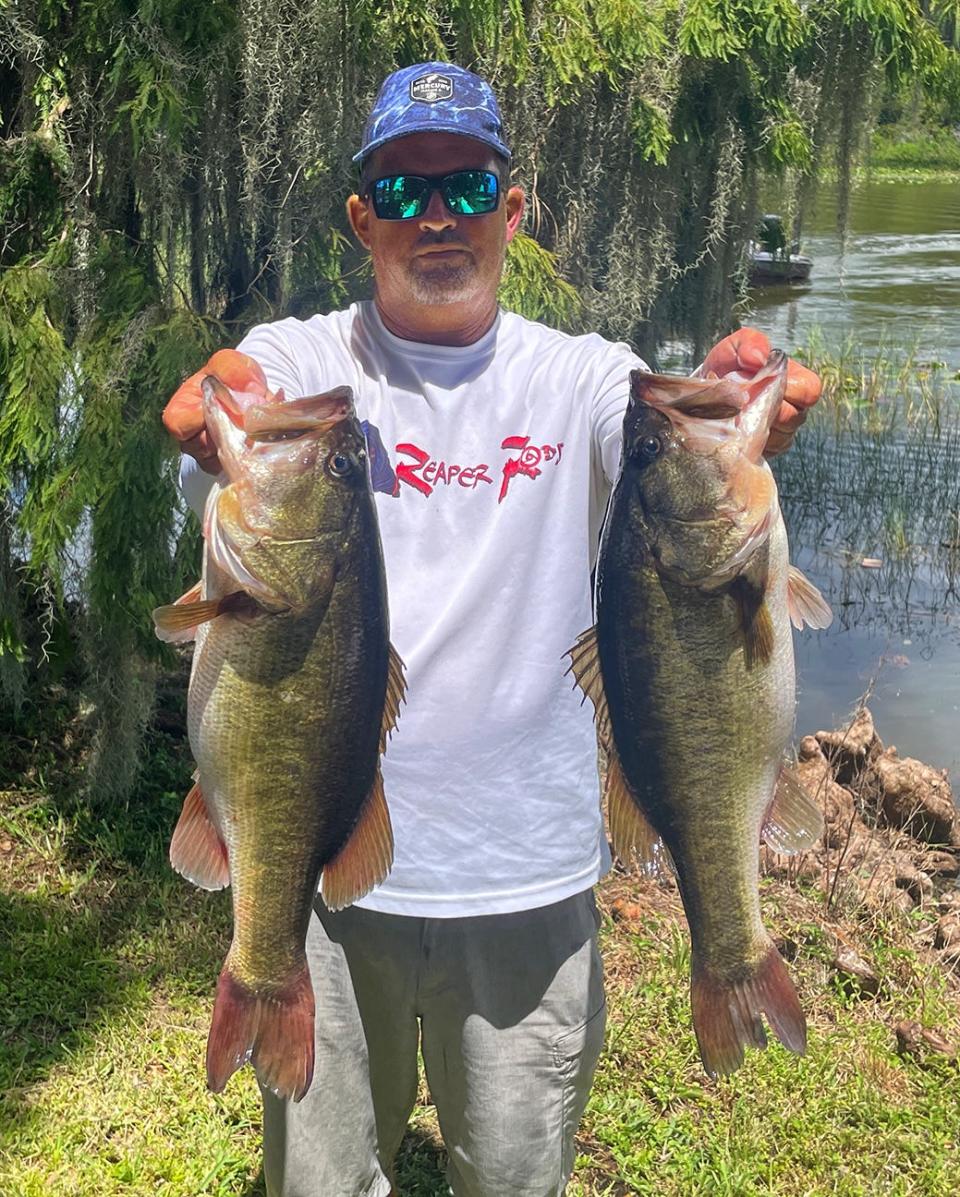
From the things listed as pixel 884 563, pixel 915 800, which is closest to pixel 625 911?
pixel 915 800

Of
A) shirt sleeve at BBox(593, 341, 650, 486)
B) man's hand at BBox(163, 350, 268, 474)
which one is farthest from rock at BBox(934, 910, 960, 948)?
man's hand at BBox(163, 350, 268, 474)

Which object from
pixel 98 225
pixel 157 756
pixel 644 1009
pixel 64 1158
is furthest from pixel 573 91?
pixel 64 1158

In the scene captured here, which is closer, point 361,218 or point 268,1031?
point 268,1031

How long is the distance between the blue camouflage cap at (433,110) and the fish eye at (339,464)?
2.47ft

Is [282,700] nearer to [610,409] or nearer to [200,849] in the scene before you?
[200,849]

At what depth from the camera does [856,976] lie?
4277 millimetres

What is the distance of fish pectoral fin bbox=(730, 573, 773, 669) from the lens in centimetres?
204

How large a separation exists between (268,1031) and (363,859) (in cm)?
35

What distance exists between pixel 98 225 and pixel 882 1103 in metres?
3.86

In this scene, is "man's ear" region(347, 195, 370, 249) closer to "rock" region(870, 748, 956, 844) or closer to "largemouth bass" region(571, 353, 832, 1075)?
"largemouth bass" region(571, 353, 832, 1075)

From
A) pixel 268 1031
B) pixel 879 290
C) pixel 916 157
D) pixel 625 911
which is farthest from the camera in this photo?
pixel 916 157

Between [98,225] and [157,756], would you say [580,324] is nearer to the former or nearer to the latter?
[98,225]

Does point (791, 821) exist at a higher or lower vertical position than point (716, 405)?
lower

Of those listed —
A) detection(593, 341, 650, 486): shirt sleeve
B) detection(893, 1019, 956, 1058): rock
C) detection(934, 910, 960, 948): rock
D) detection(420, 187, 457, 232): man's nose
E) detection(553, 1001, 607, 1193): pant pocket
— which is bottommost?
detection(934, 910, 960, 948): rock
